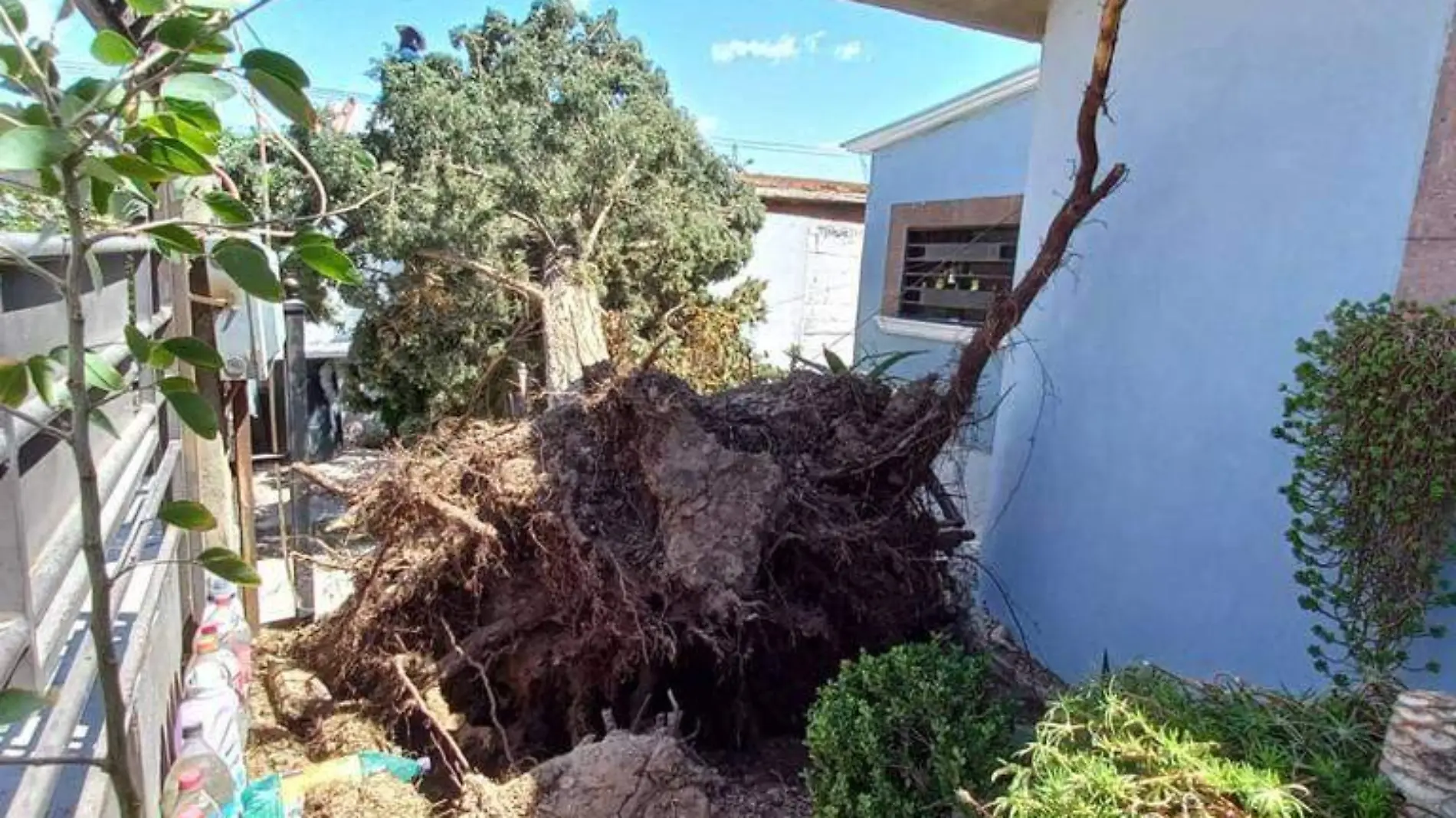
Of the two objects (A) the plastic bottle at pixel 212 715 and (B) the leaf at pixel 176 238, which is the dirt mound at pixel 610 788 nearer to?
(A) the plastic bottle at pixel 212 715

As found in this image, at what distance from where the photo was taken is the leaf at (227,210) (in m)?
1.18

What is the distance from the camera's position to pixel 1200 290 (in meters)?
3.82

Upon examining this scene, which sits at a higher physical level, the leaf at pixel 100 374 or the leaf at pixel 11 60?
the leaf at pixel 11 60

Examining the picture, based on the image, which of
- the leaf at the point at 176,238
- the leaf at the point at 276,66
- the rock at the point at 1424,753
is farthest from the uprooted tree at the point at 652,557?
the leaf at the point at 276,66

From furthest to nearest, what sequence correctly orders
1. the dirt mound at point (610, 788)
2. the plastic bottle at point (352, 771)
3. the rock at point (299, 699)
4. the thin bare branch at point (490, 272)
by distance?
the thin bare branch at point (490, 272)
the rock at point (299, 699)
the plastic bottle at point (352, 771)
the dirt mound at point (610, 788)

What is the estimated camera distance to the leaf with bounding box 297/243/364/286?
1.10 meters

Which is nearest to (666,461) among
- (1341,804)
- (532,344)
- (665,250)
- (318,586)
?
(1341,804)

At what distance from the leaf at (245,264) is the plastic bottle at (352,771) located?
3388 mm

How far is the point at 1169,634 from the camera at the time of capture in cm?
401

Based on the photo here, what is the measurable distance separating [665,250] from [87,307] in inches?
276

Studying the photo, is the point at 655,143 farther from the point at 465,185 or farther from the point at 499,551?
the point at 499,551

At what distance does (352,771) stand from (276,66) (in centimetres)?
372

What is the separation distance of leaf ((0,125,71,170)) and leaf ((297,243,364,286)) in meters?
0.27

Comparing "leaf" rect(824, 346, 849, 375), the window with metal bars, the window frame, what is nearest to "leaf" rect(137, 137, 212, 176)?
"leaf" rect(824, 346, 849, 375)
